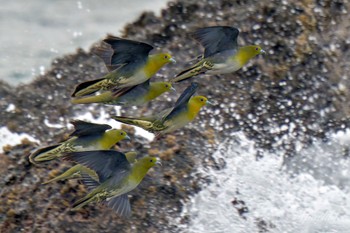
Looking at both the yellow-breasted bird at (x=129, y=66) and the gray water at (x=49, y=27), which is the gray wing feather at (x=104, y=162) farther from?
the gray water at (x=49, y=27)

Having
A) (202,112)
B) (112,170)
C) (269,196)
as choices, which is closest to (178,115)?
(112,170)

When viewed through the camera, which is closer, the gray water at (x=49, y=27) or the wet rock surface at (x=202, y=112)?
the wet rock surface at (x=202, y=112)

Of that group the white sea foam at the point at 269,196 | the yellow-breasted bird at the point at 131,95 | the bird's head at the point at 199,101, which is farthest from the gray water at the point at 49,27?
the bird's head at the point at 199,101

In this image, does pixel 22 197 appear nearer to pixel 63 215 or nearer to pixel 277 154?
pixel 63 215

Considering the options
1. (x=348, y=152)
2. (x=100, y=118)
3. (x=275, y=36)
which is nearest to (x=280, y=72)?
(x=275, y=36)

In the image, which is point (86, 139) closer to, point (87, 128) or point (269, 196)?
point (87, 128)

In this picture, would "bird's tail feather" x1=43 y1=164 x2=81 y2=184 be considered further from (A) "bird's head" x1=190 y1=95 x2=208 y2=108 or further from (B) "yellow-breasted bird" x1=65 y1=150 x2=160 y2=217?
(A) "bird's head" x1=190 y1=95 x2=208 y2=108
